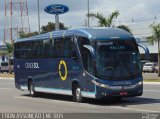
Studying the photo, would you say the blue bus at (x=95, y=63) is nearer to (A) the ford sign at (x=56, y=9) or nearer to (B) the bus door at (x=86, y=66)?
(B) the bus door at (x=86, y=66)

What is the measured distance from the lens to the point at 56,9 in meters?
53.2

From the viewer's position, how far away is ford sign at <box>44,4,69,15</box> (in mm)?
52753

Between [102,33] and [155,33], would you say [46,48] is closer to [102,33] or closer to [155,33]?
[102,33]

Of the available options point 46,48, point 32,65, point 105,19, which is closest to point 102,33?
point 46,48

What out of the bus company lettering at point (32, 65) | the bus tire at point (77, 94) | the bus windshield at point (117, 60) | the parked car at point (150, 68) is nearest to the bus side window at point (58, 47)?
the bus tire at point (77, 94)

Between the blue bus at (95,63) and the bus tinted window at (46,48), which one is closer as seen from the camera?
the blue bus at (95,63)

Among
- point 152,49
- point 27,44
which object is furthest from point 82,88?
point 152,49

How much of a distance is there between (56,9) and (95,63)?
31.2 meters

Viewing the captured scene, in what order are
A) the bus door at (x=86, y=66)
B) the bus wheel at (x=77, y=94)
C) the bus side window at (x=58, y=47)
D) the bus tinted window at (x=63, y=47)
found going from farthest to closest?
the bus side window at (x=58, y=47) < the bus tinted window at (x=63, y=47) < the bus wheel at (x=77, y=94) < the bus door at (x=86, y=66)

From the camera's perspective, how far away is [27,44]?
97.5 ft

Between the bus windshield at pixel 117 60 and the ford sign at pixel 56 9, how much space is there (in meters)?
30.3

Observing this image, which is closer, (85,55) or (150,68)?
(85,55)

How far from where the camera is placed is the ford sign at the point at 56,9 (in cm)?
5275

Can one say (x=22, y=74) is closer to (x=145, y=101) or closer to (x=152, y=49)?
(x=145, y=101)
